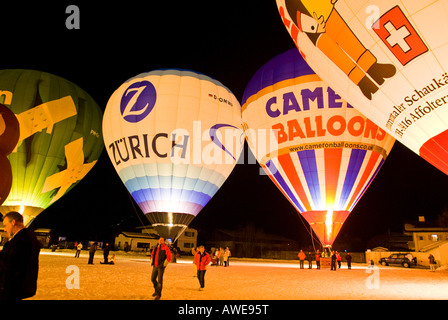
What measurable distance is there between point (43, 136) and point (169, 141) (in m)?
5.74

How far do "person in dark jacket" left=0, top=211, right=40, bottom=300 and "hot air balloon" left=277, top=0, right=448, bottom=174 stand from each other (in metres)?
7.75

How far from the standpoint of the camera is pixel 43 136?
14.6 m

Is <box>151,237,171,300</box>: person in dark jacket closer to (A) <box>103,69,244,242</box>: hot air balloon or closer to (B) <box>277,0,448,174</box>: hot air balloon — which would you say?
(B) <box>277,0,448,174</box>: hot air balloon

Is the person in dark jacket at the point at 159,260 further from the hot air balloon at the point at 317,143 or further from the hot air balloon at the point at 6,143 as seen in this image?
the hot air balloon at the point at 317,143

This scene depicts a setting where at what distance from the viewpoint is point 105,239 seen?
2025 inches

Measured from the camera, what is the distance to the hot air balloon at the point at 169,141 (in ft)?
47.4

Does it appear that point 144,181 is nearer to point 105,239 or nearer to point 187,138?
point 187,138

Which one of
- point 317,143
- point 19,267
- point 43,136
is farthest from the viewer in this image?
point 43,136

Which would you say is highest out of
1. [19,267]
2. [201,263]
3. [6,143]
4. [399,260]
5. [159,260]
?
[6,143]

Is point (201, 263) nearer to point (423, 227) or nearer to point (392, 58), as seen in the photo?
point (392, 58)

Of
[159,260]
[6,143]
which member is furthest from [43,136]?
[159,260]

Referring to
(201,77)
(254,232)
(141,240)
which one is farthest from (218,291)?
(254,232)

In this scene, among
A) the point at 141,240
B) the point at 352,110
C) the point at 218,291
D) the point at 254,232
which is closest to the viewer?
the point at 218,291
